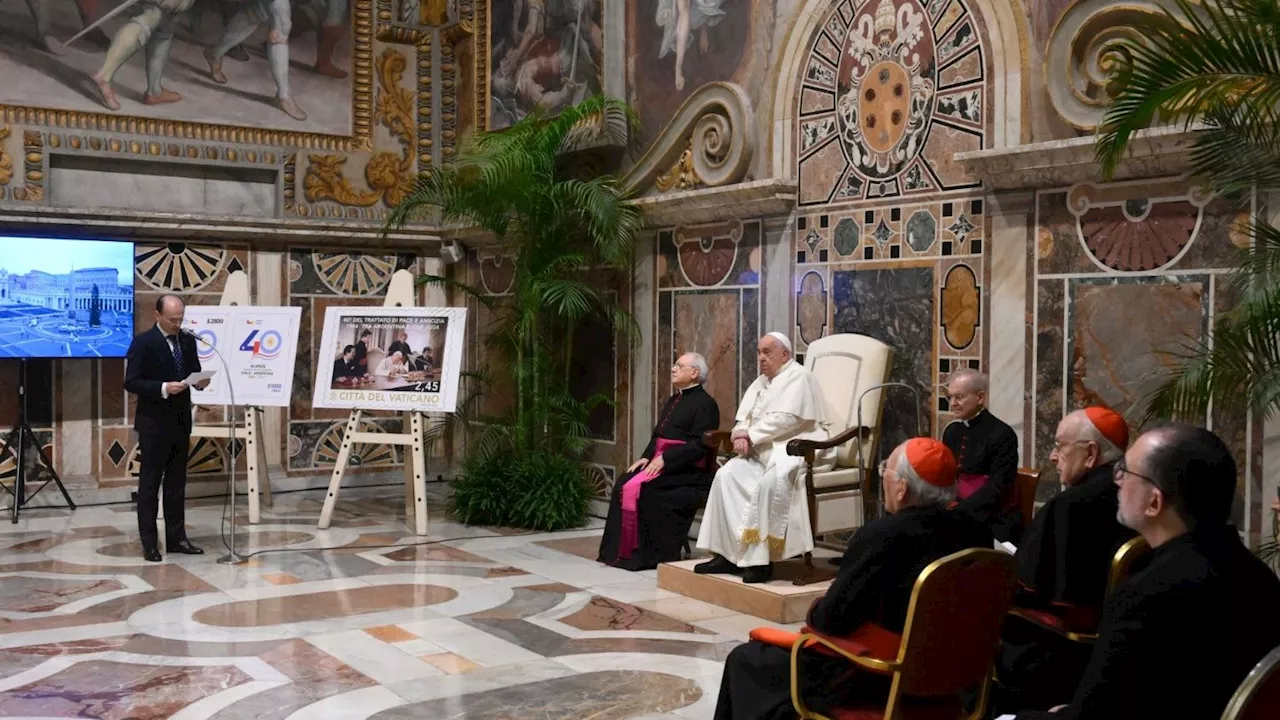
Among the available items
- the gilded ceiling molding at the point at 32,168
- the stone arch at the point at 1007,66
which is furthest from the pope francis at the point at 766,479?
the gilded ceiling molding at the point at 32,168

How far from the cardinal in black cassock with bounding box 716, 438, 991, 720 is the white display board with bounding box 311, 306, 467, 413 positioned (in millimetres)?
5467

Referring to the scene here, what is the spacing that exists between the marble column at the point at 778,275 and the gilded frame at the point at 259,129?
15.3ft

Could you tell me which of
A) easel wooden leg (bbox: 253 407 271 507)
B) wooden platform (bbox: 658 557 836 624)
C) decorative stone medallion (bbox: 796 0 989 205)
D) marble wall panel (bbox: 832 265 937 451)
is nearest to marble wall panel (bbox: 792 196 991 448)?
marble wall panel (bbox: 832 265 937 451)

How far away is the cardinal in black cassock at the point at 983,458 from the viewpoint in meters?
5.97

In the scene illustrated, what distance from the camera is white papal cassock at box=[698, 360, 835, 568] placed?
6.73 metres

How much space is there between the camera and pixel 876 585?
3.56 metres

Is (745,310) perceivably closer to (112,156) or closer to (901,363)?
(901,363)

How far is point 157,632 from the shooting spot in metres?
5.95

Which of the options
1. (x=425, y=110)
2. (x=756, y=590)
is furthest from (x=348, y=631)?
(x=425, y=110)

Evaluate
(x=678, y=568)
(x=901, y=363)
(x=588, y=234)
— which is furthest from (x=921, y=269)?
(x=588, y=234)

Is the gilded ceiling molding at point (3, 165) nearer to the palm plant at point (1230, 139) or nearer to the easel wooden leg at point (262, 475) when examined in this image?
the easel wooden leg at point (262, 475)

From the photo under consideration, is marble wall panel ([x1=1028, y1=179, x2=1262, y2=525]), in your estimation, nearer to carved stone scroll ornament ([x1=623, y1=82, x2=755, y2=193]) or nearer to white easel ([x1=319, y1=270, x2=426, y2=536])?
carved stone scroll ornament ([x1=623, y1=82, x2=755, y2=193])

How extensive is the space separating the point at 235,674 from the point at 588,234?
5.10m

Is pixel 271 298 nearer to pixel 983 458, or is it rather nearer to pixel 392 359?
pixel 392 359
